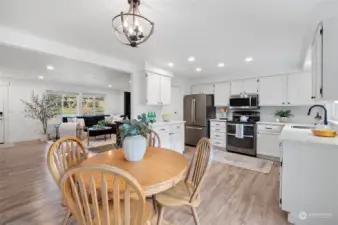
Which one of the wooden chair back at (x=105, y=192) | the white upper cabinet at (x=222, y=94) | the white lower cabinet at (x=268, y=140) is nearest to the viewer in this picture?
the wooden chair back at (x=105, y=192)

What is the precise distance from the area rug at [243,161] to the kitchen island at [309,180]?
1484 mm

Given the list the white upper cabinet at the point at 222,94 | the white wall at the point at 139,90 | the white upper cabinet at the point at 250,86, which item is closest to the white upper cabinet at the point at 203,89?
the white upper cabinet at the point at 222,94

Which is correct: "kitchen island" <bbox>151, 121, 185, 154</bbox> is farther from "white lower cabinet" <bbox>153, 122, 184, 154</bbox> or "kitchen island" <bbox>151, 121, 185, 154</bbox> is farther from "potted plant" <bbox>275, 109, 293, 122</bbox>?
"potted plant" <bbox>275, 109, 293, 122</bbox>

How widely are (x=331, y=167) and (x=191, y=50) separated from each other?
2525 millimetres

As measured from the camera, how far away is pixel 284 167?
1941mm

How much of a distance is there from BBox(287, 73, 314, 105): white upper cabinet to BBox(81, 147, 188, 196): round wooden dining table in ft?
12.6

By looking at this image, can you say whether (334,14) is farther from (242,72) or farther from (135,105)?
(135,105)

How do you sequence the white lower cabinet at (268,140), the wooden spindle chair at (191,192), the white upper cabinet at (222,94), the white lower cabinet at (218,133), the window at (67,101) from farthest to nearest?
the window at (67,101), the white upper cabinet at (222,94), the white lower cabinet at (218,133), the white lower cabinet at (268,140), the wooden spindle chair at (191,192)

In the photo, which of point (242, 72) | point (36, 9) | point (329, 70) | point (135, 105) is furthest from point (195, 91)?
point (36, 9)

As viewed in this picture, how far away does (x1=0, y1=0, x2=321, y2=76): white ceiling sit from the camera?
174cm

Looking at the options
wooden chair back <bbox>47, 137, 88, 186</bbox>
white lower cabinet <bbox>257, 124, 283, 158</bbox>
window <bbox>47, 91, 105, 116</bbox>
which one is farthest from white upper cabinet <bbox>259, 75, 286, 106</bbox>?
window <bbox>47, 91, 105, 116</bbox>

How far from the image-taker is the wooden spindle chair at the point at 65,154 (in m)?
1.51

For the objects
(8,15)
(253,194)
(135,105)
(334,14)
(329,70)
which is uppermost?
(8,15)

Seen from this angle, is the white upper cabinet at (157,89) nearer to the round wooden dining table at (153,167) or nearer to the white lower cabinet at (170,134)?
the white lower cabinet at (170,134)
